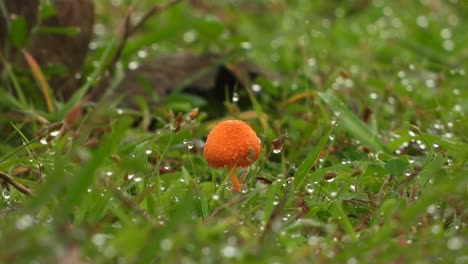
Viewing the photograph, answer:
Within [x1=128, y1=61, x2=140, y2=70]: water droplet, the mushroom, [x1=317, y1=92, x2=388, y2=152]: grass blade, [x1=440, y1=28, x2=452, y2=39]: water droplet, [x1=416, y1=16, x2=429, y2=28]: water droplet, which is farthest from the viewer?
[x1=416, y1=16, x2=429, y2=28]: water droplet

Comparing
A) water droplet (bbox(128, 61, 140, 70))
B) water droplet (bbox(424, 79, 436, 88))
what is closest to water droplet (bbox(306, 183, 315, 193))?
water droplet (bbox(128, 61, 140, 70))

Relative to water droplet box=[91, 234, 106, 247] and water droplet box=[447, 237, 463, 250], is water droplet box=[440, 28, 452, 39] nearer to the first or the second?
water droplet box=[447, 237, 463, 250]

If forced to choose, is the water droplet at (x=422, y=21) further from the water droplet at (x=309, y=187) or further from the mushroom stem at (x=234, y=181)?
the mushroom stem at (x=234, y=181)

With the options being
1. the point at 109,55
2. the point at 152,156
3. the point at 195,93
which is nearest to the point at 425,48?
the point at 195,93

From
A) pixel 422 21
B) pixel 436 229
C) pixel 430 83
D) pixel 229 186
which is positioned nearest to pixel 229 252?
pixel 436 229

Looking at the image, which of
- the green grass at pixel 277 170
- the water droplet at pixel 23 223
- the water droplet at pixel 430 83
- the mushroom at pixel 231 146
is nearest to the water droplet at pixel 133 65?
the green grass at pixel 277 170

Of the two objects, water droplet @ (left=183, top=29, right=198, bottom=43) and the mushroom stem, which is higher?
the mushroom stem

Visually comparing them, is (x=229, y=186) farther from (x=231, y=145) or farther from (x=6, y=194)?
(x=6, y=194)

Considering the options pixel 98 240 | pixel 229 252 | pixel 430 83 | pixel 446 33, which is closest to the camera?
pixel 229 252
